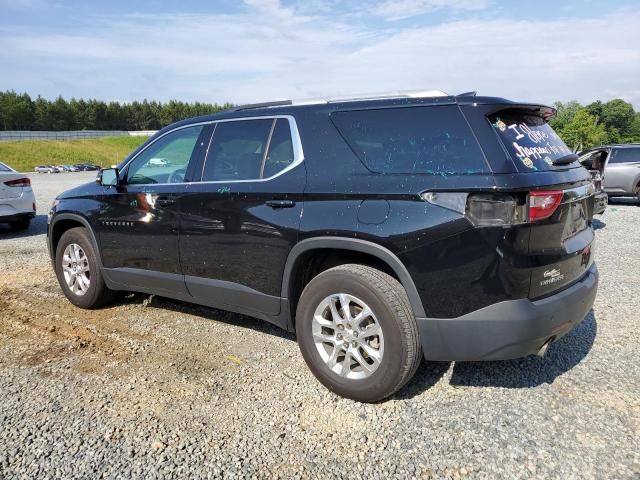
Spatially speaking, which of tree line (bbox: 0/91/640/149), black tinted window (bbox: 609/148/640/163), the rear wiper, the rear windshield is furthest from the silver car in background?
tree line (bbox: 0/91/640/149)

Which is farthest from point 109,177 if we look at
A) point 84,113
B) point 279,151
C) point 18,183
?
point 84,113

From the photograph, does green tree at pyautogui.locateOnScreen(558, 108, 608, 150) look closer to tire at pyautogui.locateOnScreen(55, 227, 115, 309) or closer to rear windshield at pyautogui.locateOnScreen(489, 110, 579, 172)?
rear windshield at pyautogui.locateOnScreen(489, 110, 579, 172)

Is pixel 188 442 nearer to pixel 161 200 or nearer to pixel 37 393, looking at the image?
pixel 37 393

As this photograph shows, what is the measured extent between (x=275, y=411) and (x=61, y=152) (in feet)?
252

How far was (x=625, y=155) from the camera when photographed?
1291 cm

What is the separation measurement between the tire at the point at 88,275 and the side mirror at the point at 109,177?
60 centimetres

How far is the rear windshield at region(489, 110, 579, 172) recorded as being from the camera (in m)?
2.74

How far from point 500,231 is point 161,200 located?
2.67 metres

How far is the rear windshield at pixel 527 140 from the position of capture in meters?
2.74

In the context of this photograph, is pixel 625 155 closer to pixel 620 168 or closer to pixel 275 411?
pixel 620 168

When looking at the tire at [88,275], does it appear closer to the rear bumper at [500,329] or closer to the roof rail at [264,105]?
the roof rail at [264,105]

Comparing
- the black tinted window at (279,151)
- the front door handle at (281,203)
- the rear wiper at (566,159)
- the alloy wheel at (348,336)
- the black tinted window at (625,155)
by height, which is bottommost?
the alloy wheel at (348,336)

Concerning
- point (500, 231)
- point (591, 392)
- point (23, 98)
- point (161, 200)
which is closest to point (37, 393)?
point (161, 200)

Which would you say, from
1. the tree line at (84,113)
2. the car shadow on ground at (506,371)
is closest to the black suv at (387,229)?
the car shadow on ground at (506,371)
